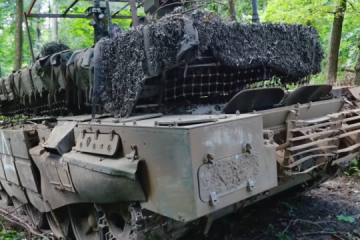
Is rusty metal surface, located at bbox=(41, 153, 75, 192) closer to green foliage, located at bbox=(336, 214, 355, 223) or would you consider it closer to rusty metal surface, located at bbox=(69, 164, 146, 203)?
rusty metal surface, located at bbox=(69, 164, 146, 203)

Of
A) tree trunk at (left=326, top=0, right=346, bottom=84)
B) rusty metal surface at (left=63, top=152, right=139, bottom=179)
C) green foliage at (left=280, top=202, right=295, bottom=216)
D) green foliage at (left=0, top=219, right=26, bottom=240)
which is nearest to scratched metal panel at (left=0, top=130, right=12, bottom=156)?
green foliage at (left=0, top=219, right=26, bottom=240)

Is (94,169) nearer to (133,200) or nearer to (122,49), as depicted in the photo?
(133,200)

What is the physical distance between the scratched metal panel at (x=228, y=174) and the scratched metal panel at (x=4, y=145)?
3419mm

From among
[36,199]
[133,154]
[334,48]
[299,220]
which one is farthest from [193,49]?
[334,48]

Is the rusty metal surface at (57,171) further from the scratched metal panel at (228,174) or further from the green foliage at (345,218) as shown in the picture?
the green foliage at (345,218)

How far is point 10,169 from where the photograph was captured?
5152mm

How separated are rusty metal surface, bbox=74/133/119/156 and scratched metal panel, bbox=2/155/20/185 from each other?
1.91 meters

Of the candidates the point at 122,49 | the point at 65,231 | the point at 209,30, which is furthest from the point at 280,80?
the point at 65,231

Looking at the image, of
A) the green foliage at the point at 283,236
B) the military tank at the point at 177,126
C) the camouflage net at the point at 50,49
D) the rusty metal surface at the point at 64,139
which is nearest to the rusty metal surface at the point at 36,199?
the military tank at the point at 177,126

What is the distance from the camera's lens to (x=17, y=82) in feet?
16.1

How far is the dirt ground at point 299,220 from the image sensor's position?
4.07 m

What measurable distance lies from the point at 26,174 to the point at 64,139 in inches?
50.5

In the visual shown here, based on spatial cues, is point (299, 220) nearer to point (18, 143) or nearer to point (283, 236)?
point (283, 236)

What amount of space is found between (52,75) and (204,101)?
1.59 meters
